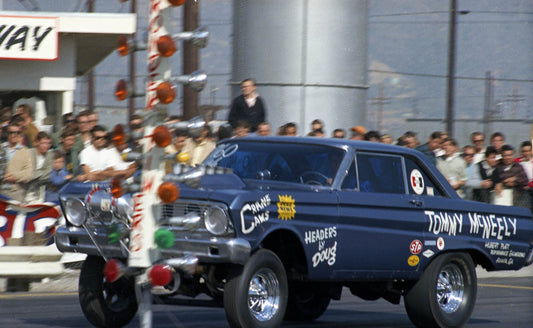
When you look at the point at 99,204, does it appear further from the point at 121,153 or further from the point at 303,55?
the point at 303,55

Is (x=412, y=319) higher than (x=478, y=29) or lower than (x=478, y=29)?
lower

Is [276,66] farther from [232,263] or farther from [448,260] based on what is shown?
[232,263]

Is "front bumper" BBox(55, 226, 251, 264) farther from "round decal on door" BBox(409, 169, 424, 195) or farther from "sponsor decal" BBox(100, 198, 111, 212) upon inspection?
"round decal on door" BBox(409, 169, 424, 195)

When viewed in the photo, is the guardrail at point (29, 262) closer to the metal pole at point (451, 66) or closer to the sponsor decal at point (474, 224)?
the sponsor decal at point (474, 224)

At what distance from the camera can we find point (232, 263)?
752 cm

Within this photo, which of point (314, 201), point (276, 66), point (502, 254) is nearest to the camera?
point (314, 201)

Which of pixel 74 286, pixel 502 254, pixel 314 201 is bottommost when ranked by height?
pixel 74 286

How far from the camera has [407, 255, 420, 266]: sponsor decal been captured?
894cm

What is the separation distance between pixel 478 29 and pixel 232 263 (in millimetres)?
69144

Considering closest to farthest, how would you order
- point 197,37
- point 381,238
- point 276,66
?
point 197,37 → point 381,238 → point 276,66

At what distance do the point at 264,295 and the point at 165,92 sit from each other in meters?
2.89

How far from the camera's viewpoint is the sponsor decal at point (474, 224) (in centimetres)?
918

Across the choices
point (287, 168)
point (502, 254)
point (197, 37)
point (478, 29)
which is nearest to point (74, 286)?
point (287, 168)

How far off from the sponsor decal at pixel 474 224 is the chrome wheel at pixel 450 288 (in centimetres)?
35
